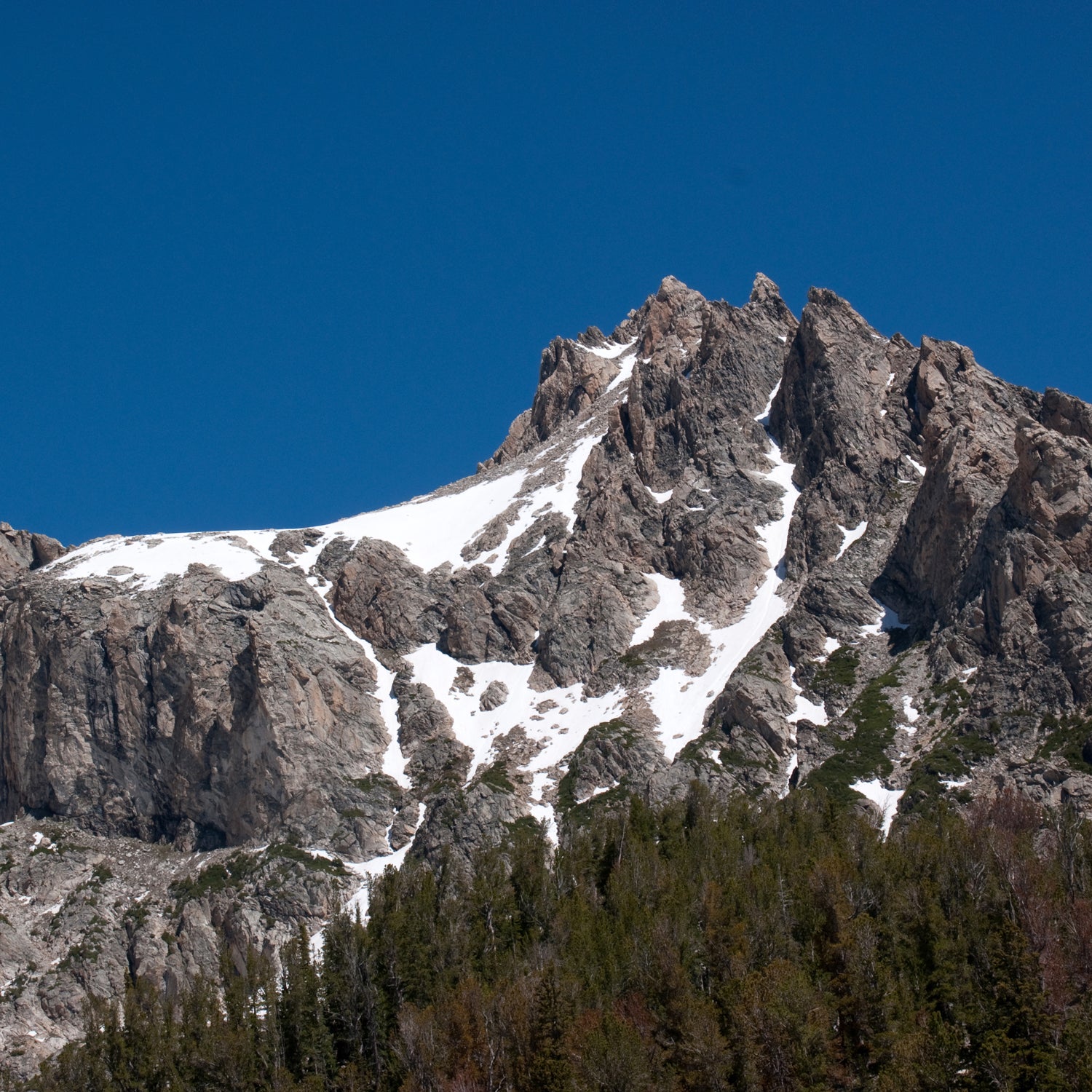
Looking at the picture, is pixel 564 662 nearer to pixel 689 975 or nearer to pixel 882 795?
pixel 882 795

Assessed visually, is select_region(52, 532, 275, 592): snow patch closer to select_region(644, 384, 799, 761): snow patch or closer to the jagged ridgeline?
the jagged ridgeline

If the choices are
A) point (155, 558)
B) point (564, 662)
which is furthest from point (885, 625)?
point (155, 558)

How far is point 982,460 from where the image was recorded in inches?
5965

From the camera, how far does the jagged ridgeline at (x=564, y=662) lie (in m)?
132

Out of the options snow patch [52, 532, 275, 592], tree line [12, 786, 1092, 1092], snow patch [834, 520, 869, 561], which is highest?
snow patch [52, 532, 275, 592]

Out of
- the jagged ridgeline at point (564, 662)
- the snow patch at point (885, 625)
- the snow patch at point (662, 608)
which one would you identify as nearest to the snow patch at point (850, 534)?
the jagged ridgeline at point (564, 662)

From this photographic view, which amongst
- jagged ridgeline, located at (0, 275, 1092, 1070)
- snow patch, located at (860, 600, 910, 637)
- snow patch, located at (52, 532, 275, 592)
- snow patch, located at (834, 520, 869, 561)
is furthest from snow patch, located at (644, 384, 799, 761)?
snow patch, located at (52, 532, 275, 592)

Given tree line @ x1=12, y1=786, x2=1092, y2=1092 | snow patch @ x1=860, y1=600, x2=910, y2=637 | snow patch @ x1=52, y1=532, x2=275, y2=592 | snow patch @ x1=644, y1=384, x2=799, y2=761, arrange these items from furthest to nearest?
snow patch @ x1=52, y1=532, x2=275, y2=592
snow patch @ x1=860, y1=600, x2=910, y2=637
snow patch @ x1=644, y1=384, x2=799, y2=761
tree line @ x1=12, y1=786, x2=1092, y2=1092

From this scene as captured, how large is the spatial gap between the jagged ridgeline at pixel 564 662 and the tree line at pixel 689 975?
12.6m

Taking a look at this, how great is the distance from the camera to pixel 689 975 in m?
87.5

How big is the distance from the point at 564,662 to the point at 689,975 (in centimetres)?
7749

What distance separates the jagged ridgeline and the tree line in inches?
495

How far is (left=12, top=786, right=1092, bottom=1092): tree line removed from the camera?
72.4m

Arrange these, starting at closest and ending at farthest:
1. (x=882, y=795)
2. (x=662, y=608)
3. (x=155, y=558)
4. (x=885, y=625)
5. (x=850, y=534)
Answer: (x=882, y=795) < (x=885, y=625) < (x=850, y=534) < (x=662, y=608) < (x=155, y=558)
